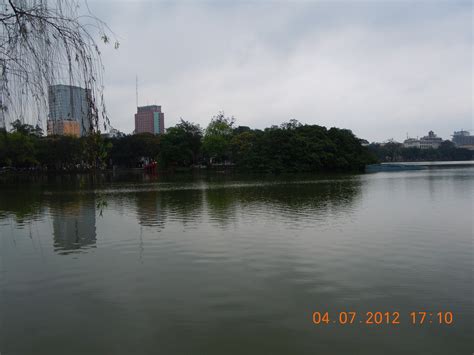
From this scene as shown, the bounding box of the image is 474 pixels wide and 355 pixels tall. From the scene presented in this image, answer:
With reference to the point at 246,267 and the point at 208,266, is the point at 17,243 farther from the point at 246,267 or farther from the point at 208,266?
the point at 246,267

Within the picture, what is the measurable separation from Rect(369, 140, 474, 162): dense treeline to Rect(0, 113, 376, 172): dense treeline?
70.8 meters

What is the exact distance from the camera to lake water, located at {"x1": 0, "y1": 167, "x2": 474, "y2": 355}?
548cm

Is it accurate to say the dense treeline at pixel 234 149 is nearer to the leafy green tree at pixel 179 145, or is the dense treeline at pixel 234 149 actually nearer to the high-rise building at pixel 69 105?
the leafy green tree at pixel 179 145

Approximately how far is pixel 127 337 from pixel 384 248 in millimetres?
6802

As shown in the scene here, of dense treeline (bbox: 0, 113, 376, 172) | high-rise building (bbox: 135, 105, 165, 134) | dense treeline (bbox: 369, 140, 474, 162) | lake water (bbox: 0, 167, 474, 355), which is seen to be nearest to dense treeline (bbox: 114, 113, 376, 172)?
dense treeline (bbox: 0, 113, 376, 172)

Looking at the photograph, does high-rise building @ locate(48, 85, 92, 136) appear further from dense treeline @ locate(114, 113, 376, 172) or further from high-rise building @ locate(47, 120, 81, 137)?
dense treeline @ locate(114, 113, 376, 172)

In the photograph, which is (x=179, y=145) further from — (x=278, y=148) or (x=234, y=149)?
(x=278, y=148)

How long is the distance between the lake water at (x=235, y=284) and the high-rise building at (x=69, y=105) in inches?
44.3

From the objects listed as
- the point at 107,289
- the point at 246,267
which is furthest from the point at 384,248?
the point at 107,289

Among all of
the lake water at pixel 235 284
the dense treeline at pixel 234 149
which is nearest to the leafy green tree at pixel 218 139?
the dense treeline at pixel 234 149
